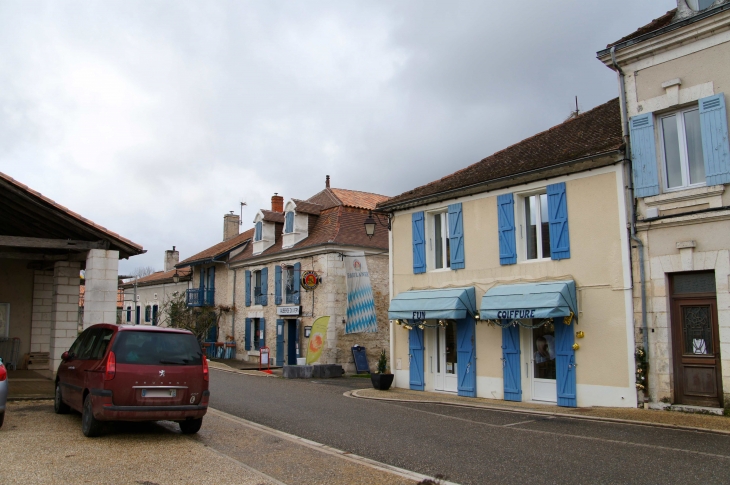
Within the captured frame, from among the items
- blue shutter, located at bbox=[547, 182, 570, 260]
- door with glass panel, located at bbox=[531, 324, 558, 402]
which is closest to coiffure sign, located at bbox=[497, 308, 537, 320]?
door with glass panel, located at bbox=[531, 324, 558, 402]

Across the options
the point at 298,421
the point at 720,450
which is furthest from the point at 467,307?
the point at 720,450

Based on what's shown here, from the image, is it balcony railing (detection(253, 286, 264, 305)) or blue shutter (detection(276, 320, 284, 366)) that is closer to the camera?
blue shutter (detection(276, 320, 284, 366))

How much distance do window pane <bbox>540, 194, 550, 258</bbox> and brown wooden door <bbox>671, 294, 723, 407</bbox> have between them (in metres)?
3.24

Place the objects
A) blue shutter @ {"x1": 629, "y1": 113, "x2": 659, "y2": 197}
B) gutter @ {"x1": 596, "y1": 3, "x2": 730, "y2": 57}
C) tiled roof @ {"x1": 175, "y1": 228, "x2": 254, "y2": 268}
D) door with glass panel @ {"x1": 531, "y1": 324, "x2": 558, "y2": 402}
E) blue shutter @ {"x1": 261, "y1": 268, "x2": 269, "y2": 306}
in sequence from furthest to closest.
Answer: tiled roof @ {"x1": 175, "y1": 228, "x2": 254, "y2": 268}
blue shutter @ {"x1": 261, "y1": 268, "x2": 269, "y2": 306}
door with glass panel @ {"x1": 531, "y1": 324, "x2": 558, "y2": 402}
blue shutter @ {"x1": 629, "y1": 113, "x2": 659, "y2": 197}
gutter @ {"x1": 596, "y1": 3, "x2": 730, "y2": 57}

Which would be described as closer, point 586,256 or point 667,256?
point 667,256

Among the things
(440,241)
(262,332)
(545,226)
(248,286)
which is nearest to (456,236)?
(440,241)

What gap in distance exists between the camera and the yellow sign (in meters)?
21.6

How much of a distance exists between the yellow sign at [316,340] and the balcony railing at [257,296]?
745 centimetres

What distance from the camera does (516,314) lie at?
45.1 ft

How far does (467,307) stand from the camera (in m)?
15.5

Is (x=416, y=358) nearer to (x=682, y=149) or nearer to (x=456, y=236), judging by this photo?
(x=456, y=236)

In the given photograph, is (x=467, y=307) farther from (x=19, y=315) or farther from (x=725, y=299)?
(x=19, y=315)

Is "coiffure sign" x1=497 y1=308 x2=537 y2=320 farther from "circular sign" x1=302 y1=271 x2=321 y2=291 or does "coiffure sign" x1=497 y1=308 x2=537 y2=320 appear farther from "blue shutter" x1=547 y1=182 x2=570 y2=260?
"circular sign" x1=302 y1=271 x2=321 y2=291

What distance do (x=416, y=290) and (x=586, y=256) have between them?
17.4 feet
